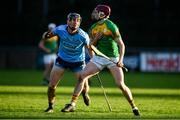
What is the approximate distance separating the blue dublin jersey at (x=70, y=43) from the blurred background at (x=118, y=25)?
22585 mm

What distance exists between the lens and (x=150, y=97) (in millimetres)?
22984

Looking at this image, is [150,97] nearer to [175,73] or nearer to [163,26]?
[175,73]

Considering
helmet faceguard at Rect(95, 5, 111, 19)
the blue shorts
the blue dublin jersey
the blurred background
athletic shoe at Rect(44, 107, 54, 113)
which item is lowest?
the blurred background

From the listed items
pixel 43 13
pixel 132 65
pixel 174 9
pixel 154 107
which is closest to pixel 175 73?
pixel 132 65

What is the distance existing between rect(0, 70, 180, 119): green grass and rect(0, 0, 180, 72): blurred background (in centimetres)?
729

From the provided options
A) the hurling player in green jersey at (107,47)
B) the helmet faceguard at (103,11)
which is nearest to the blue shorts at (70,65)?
the hurling player in green jersey at (107,47)

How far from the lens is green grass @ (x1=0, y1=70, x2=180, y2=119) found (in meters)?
16.4

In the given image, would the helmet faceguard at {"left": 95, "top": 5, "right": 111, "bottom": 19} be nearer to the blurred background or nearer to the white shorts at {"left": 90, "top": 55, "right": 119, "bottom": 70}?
the white shorts at {"left": 90, "top": 55, "right": 119, "bottom": 70}

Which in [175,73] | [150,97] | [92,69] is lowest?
[175,73]

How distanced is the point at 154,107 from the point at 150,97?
4038mm

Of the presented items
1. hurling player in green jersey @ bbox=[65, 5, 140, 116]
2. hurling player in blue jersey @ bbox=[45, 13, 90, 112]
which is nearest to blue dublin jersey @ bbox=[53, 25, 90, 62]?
hurling player in blue jersey @ bbox=[45, 13, 90, 112]

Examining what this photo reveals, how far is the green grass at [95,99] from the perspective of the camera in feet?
53.9

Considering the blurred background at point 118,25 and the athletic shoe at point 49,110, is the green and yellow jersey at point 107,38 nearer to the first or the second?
the athletic shoe at point 49,110

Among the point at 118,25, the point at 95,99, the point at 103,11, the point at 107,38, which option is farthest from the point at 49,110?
the point at 118,25
